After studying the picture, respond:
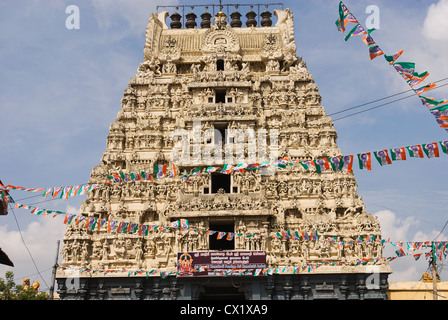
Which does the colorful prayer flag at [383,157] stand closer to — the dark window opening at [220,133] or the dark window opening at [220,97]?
the dark window opening at [220,133]

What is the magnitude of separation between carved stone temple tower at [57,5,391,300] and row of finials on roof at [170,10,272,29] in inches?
377

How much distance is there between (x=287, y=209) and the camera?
28891 millimetres

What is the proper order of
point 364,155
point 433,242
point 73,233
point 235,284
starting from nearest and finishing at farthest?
point 364,155 → point 433,242 → point 235,284 → point 73,233

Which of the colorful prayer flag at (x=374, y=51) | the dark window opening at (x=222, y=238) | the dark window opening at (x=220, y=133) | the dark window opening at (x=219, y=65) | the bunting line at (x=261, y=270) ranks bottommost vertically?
the bunting line at (x=261, y=270)

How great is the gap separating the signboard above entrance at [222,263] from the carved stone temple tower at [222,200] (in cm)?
5

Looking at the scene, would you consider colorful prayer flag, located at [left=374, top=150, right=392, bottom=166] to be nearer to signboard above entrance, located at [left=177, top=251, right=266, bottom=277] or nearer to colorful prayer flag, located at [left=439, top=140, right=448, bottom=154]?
colorful prayer flag, located at [left=439, top=140, right=448, bottom=154]

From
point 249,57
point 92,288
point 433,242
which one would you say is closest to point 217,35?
point 249,57

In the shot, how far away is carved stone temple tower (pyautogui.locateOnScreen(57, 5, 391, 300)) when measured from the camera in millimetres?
26047

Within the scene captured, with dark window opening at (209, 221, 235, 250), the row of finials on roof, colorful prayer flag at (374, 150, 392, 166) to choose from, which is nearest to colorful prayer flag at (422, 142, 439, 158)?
colorful prayer flag at (374, 150, 392, 166)

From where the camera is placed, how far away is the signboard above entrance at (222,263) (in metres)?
25.4

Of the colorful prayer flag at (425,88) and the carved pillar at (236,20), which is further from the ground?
the carved pillar at (236,20)

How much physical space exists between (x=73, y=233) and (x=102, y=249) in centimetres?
193

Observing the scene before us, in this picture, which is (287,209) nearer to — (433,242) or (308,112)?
(308,112)

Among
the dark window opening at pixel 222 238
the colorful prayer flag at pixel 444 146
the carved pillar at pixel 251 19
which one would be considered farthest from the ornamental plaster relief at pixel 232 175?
the colorful prayer flag at pixel 444 146
